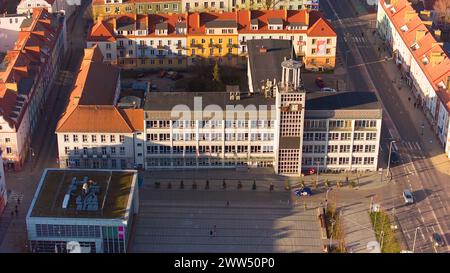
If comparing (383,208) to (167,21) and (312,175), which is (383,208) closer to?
(312,175)

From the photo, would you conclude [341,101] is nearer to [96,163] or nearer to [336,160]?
[336,160]

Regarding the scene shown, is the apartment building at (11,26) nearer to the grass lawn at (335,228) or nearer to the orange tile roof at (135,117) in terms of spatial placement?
the orange tile roof at (135,117)

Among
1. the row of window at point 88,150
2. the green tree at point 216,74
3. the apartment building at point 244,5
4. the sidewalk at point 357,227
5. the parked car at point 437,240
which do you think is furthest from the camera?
the apartment building at point 244,5

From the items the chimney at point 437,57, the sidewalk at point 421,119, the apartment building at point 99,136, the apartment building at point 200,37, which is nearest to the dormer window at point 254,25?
the apartment building at point 200,37

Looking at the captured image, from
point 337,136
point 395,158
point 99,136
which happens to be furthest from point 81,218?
point 395,158
